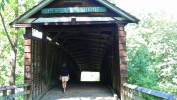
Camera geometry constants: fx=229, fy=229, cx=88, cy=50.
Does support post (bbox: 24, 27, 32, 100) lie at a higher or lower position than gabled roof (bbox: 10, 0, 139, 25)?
lower

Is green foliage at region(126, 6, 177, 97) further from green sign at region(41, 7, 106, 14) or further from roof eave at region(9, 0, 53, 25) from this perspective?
roof eave at region(9, 0, 53, 25)

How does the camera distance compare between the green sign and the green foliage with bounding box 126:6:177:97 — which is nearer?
the green sign

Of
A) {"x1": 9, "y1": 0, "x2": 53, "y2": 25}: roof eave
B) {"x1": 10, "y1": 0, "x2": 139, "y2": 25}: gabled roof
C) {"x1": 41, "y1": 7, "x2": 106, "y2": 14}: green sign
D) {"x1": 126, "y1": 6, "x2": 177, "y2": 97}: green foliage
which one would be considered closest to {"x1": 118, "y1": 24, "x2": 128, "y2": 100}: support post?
{"x1": 10, "y1": 0, "x2": 139, "y2": 25}: gabled roof

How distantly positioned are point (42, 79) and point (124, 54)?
12.5 ft

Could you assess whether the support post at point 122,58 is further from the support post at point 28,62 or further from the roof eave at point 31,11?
the support post at point 28,62

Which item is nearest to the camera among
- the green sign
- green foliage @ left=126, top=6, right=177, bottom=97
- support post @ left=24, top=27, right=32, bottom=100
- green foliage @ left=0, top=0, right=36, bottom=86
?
support post @ left=24, top=27, right=32, bottom=100

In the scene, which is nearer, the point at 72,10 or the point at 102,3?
the point at 102,3

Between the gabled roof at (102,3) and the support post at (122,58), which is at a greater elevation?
the gabled roof at (102,3)

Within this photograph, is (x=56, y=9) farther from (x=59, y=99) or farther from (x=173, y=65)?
(x=173, y=65)

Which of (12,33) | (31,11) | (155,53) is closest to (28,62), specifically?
(31,11)

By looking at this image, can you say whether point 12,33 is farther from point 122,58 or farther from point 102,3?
point 122,58

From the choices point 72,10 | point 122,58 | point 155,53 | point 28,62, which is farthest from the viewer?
point 155,53

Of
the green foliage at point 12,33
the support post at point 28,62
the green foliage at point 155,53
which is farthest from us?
the green foliage at point 155,53

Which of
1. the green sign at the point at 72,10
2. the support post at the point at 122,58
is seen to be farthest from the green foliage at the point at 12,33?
the support post at the point at 122,58
